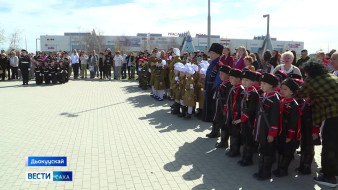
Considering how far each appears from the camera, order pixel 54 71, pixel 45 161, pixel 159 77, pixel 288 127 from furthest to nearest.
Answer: pixel 54 71
pixel 159 77
pixel 45 161
pixel 288 127

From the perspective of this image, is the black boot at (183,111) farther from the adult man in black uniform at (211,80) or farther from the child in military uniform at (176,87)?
the adult man in black uniform at (211,80)

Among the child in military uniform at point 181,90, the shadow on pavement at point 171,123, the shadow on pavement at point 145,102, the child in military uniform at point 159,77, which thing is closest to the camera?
the shadow on pavement at point 171,123

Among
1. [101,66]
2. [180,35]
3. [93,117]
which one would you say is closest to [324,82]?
[93,117]

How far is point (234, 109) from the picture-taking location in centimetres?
514

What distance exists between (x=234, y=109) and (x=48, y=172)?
344 centimetres

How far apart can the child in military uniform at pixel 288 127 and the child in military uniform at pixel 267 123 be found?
0.75 feet

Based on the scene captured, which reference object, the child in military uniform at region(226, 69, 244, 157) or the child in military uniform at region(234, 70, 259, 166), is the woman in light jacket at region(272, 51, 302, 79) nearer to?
the child in military uniform at region(226, 69, 244, 157)

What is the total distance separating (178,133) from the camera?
6.99m

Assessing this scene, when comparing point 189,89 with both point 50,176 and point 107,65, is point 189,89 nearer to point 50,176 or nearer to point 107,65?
point 50,176

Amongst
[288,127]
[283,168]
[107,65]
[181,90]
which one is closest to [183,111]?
[181,90]

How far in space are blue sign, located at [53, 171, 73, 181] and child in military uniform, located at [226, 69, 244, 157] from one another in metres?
2.94

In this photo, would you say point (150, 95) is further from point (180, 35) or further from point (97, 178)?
point (180, 35)

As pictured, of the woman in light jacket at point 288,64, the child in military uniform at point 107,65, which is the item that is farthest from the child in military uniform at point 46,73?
the woman in light jacket at point 288,64

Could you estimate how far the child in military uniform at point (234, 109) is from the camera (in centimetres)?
507
